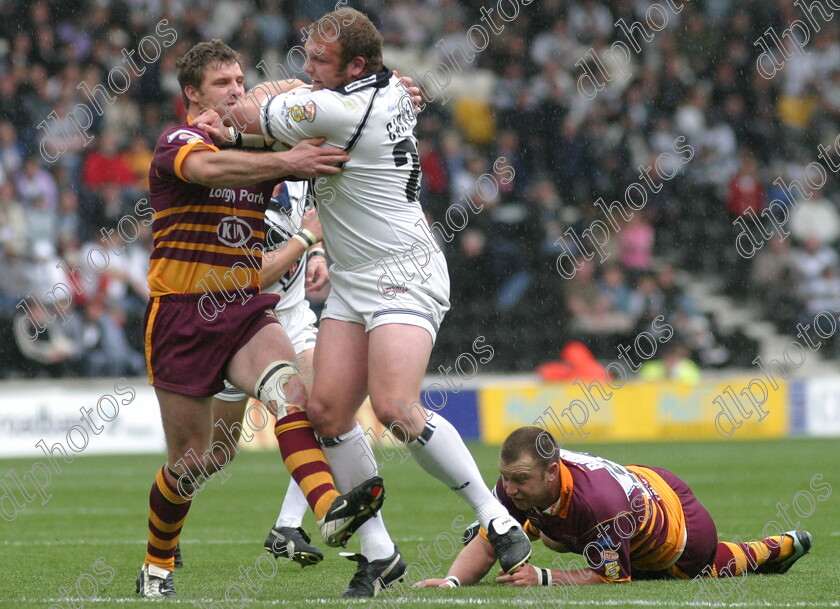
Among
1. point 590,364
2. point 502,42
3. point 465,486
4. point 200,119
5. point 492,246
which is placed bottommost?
point 590,364

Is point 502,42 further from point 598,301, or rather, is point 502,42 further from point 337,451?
point 337,451

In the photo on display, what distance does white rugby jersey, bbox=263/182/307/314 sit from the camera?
7.85 meters

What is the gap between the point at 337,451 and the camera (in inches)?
218

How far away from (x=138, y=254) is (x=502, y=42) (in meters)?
7.22

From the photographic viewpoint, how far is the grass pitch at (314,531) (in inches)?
207

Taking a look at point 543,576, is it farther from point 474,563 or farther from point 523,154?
point 523,154

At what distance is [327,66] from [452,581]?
90.2 inches

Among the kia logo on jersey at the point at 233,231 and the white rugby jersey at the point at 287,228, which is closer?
the kia logo on jersey at the point at 233,231

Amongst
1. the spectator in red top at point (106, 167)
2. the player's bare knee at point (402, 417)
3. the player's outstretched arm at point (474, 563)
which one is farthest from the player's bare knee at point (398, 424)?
the spectator in red top at point (106, 167)

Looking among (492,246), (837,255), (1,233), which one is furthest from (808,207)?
(1,233)

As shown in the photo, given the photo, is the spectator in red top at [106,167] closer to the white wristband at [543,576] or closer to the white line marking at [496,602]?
the white line marking at [496,602]

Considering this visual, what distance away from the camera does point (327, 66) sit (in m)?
5.44

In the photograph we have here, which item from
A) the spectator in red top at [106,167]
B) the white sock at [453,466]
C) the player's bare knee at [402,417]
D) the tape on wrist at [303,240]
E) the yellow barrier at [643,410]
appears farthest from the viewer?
the yellow barrier at [643,410]

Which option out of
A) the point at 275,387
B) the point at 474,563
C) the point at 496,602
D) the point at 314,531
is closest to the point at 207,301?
the point at 275,387
